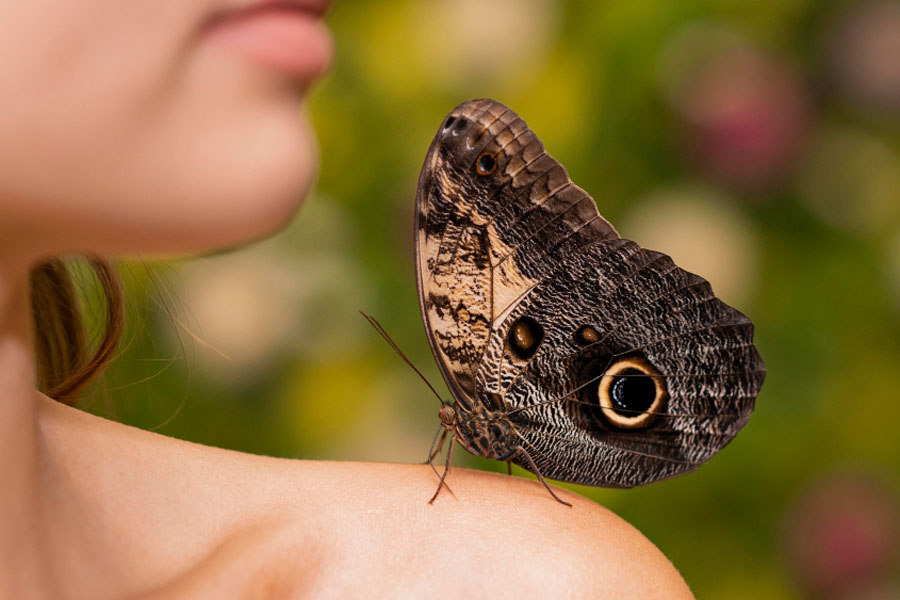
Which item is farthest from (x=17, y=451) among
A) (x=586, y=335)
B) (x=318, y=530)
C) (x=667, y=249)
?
(x=667, y=249)

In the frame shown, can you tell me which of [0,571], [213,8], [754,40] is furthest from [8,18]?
[754,40]

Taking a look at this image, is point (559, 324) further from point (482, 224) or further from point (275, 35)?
point (275, 35)

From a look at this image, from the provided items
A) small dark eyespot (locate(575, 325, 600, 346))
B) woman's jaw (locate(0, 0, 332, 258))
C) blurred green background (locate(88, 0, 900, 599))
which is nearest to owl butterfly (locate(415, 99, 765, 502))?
small dark eyespot (locate(575, 325, 600, 346))

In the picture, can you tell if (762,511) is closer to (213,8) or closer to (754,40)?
(754,40)

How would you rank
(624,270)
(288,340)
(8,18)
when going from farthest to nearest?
1. (288,340)
2. (624,270)
3. (8,18)

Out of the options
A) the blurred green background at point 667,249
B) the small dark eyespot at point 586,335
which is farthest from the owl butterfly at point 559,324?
the blurred green background at point 667,249

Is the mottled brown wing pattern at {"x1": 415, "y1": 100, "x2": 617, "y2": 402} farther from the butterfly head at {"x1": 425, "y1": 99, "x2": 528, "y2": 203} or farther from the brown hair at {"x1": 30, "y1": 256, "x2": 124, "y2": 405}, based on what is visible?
the brown hair at {"x1": 30, "y1": 256, "x2": 124, "y2": 405}
